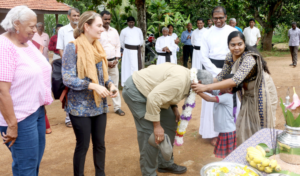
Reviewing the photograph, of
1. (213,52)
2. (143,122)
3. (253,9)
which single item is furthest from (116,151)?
(253,9)

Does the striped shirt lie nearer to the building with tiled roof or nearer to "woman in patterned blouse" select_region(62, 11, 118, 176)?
"woman in patterned blouse" select_region(62, 11, 118, 176)

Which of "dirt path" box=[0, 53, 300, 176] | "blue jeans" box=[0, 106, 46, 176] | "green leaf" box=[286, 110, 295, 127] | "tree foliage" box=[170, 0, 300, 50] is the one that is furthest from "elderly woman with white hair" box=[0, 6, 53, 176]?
"tree foliage" box=[170, 0, 300, 50]

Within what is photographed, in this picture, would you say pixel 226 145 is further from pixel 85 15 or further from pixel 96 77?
pixel 85 15

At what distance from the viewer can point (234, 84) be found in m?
2.87

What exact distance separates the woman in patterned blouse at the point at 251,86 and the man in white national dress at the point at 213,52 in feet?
3.82

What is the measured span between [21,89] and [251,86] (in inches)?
92.5

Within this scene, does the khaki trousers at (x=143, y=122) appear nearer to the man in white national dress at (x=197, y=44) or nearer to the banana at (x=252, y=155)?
the banana at (x=252, y=155)

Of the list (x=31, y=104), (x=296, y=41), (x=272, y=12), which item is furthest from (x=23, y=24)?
(x=272, y=12)

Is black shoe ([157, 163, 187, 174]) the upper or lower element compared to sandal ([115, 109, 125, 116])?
lower

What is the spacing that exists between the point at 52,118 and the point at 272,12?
15.4 m

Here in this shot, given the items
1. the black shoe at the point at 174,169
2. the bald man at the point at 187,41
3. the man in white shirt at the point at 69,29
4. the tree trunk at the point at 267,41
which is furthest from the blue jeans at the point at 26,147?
the tree trunk at the point at 267,41

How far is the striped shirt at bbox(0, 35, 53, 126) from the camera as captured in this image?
201 centimetres

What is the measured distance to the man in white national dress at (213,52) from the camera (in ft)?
14.3

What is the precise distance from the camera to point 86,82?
2592 millimetres
